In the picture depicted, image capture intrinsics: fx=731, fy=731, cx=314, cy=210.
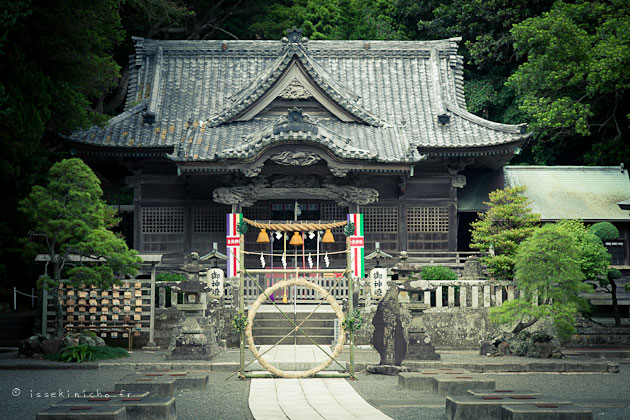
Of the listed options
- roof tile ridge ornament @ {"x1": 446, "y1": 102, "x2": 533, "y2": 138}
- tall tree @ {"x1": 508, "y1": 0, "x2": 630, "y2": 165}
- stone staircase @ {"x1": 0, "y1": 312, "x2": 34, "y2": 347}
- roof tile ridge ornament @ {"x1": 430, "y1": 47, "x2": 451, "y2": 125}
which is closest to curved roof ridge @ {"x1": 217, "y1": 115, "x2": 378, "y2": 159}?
roof tile ridge ornament @ {"x1": 430, "y1": 47, "x2": 451, "y2": 125}

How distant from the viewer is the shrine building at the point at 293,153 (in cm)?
2244

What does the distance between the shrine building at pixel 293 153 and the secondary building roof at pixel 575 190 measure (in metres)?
1.53

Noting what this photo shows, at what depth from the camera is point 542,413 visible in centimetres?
910

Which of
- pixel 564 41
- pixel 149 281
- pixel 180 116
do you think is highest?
pixel 564 41

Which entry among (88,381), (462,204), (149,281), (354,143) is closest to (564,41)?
(462,204)

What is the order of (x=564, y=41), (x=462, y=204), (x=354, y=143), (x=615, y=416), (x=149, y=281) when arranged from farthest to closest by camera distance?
1. (x=564, y=41)
2. (x=462, y=204)
3. (x=354, y=143)
4. (x=149, y=281)
5. (x=615, y=416)

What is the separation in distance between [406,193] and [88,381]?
13.6 metres

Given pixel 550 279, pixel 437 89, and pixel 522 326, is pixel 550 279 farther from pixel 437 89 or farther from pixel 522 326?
pixel 437 89

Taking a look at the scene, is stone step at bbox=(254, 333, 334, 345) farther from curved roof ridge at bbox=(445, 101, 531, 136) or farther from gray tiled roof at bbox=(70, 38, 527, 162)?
curved roof ridge at bbox=(445, 101, 531, 136)

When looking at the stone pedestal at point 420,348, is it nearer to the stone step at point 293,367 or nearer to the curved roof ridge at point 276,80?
the stone step at point 293,367

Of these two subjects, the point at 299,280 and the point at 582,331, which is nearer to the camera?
the point at 299,280

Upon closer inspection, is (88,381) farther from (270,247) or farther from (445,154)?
(445,154)

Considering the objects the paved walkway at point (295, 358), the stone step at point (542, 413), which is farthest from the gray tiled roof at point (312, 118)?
the stone step at point (542, 413)

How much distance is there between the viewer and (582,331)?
62.7 feet
